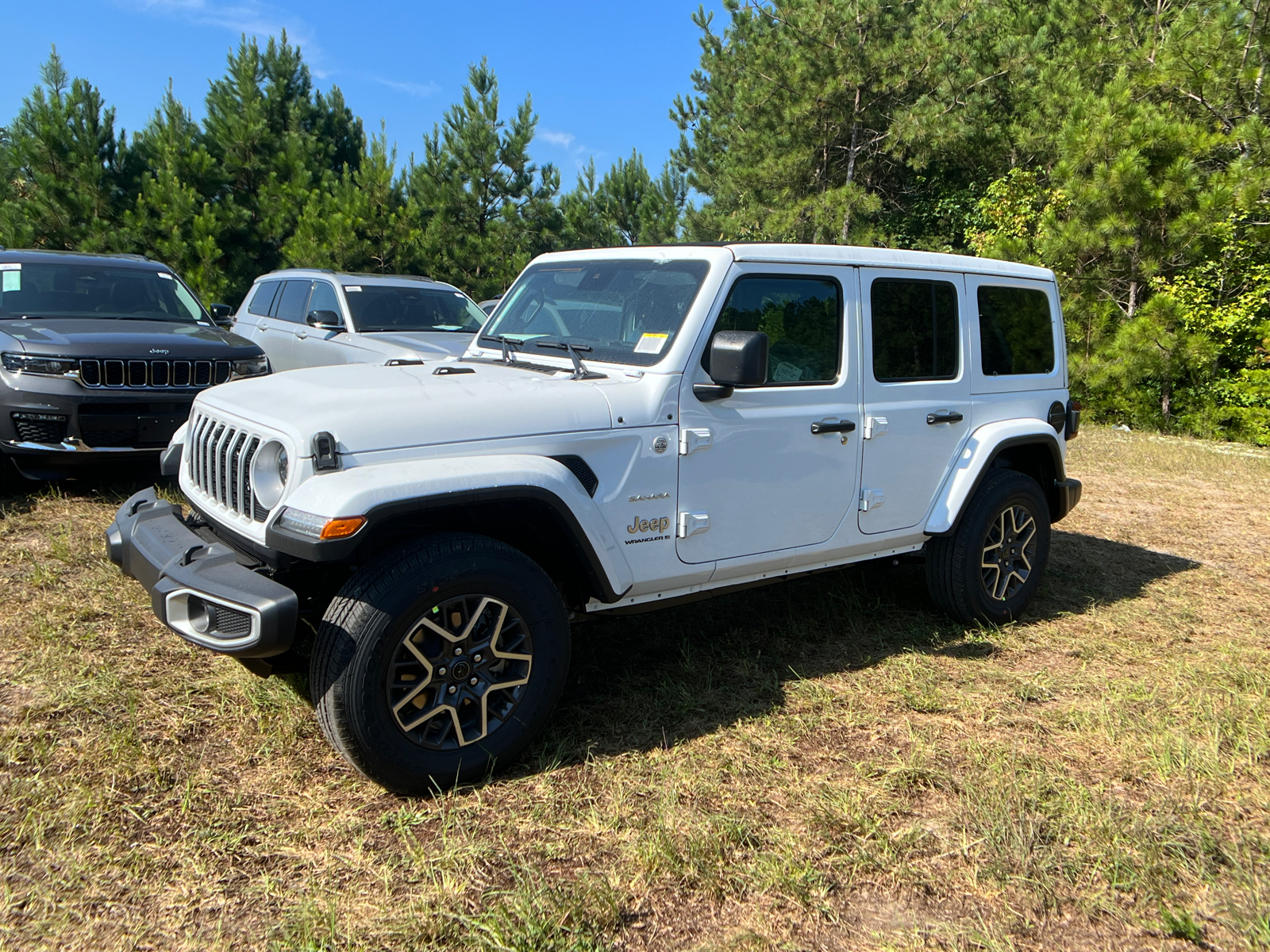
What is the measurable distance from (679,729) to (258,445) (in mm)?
1865

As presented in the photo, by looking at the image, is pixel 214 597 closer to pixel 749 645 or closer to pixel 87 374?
pixel 749 645

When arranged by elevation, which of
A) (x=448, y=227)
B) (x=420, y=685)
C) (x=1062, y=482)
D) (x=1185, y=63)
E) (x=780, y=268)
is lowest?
(x=420, y=685)

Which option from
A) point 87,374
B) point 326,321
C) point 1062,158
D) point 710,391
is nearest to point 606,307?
point 710,391

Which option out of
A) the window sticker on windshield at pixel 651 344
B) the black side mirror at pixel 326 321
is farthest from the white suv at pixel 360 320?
the window sticker on windshield at pixel 651 344

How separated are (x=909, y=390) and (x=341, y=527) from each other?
107 inches

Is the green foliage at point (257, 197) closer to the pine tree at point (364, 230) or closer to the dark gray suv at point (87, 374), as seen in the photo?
the pine tree at point (364, 230)

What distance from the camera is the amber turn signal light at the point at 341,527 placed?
2658 millimetres

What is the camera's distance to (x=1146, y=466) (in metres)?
10.4

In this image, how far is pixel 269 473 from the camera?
3016 millimetres

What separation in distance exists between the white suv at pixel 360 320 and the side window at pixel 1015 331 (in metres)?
4.78

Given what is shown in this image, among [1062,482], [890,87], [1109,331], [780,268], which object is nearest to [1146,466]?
[1109,331]

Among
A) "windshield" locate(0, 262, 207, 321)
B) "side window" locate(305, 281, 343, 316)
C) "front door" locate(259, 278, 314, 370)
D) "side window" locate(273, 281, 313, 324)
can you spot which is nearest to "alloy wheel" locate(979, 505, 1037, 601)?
"windshield" locate(0, 262, 207, 321)

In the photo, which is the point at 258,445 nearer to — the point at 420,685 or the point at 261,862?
the point at 420,685

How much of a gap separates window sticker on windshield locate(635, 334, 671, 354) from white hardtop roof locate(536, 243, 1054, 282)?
40 cm
